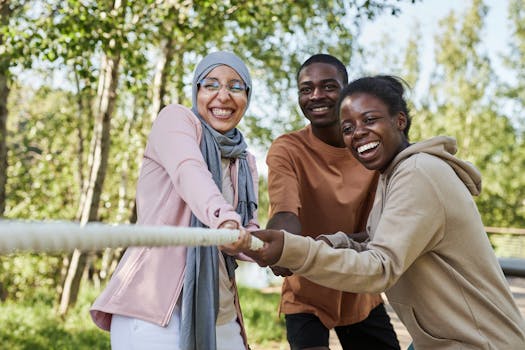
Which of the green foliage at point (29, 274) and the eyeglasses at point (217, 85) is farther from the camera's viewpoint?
the green foliage at point (29, 274)

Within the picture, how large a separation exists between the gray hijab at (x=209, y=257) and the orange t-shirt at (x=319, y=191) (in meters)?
0.44

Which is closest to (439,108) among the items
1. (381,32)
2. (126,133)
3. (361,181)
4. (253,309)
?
(381,32)

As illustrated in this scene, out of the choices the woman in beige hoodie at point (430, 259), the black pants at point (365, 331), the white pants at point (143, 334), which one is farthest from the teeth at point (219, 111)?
the black pants at point (365, 331)

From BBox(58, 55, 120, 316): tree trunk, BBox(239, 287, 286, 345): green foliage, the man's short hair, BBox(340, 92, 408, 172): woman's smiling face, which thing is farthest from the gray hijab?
BBox(58, 55, 120, 316): tree trunk

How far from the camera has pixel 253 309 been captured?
823 cm

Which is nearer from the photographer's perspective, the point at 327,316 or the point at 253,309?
the point at 327,316

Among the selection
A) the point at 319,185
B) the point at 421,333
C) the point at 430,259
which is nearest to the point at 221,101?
the point at 319,185

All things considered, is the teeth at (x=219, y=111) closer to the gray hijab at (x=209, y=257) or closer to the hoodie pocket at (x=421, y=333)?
the gray hijab at (x=209, y=257)

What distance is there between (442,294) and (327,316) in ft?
3.25

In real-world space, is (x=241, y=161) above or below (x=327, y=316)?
above

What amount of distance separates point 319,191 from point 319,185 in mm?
26

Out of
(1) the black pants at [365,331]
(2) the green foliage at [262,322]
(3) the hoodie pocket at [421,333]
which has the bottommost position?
(2) the green foliage at [262,322]

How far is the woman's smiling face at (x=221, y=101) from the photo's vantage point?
2510mm

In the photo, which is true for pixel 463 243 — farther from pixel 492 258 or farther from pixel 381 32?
pixel 381 32
